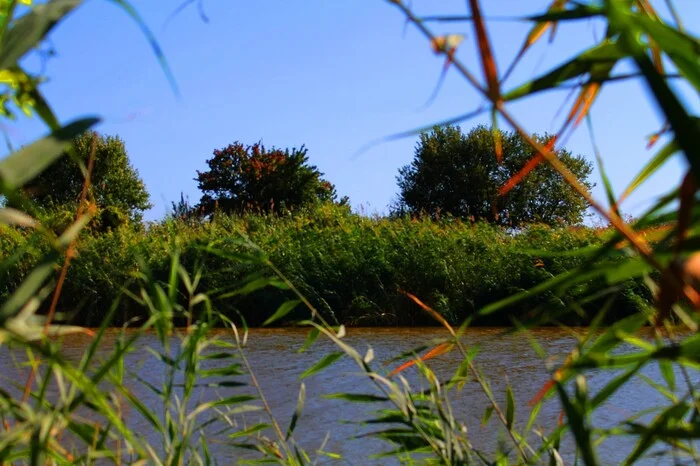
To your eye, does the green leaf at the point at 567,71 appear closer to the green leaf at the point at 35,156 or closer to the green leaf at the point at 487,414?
the green leaf at the point at 35,156

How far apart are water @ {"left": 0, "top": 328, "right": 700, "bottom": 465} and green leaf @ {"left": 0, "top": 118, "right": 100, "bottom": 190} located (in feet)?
3.77

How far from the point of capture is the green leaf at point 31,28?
0.56m

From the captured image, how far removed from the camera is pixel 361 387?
4.46 meters

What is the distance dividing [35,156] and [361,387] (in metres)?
4.06

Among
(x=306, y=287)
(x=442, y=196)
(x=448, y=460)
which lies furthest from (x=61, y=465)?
(x=442, y=196)

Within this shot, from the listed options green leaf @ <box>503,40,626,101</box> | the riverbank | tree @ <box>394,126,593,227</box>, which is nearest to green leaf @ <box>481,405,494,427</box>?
green leaf @ <box>503,40,626,101</box>

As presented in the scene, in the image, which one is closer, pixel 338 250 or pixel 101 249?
pixel 338 250

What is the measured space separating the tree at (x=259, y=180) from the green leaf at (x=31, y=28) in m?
20.5

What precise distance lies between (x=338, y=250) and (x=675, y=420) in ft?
29.3

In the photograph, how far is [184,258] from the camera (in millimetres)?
10375

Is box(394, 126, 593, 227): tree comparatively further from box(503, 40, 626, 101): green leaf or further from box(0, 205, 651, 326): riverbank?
box(503, 40, 626, 101): green leaf

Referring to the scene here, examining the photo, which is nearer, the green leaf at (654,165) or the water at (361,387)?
the green leaf at (654,165)

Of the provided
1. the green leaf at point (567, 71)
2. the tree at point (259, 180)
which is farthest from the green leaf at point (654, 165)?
the tree at point (259, 180)

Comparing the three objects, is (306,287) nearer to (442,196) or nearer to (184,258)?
(184,258)
